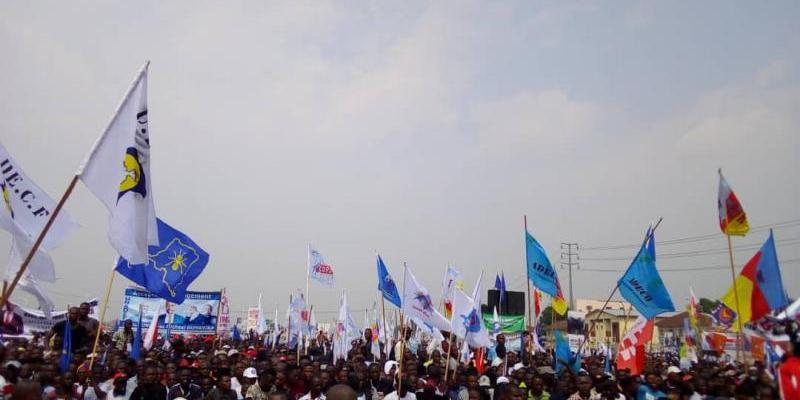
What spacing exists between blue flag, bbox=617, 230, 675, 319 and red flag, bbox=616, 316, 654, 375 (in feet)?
1.22

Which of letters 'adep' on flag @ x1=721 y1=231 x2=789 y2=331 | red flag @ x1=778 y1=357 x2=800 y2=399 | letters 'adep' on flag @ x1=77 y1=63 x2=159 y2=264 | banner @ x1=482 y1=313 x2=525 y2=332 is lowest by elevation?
banner @ x1=482 y1=313 x2=525 y2=332

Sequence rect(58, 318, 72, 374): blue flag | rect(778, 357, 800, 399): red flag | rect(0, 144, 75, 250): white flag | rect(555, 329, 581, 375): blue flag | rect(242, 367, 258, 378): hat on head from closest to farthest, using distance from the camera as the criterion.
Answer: rect(778, 357, 800, 399): red flag < rect(0, 144, 75, 250): white flag < rect(58, 318, 72, 374): blue flag < rect(242, 367, 258, 378): hat on head < rect(555, 329, 581, 375): blue flag

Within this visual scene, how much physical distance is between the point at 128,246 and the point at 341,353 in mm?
9238

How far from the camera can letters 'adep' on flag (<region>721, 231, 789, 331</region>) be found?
26.1 ft

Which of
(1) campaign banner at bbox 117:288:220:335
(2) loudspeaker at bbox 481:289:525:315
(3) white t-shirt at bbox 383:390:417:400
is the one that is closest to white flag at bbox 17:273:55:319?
(3) white t-shirt at bbox 383:390:417:400

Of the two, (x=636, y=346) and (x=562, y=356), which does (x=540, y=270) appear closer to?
(x=562, y=356)

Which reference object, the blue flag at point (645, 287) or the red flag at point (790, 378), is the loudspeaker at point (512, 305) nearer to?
the blue flag at point (645, 287)

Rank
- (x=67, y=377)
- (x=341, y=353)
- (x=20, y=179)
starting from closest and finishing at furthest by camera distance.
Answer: (x=20, y=179) → (x=67, y=377) → (x=341, y=353)

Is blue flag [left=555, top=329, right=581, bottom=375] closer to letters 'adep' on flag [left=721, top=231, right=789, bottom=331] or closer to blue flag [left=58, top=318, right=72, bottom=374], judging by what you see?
letters 'adep' on flag [left=721, top=231, right=789, bottom=331]

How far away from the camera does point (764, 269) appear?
831 cm

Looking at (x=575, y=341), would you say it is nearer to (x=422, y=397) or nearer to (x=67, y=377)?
(x=422, y=397)

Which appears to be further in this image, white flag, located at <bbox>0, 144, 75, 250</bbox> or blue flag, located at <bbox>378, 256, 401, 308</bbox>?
blue flag, located at <bbox>378, 256, 401, 308</bbox>

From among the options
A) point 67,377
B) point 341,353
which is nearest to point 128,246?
point 67,377

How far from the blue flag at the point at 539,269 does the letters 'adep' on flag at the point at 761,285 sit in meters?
5.47
